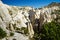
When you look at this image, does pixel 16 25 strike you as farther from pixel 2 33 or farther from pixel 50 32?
pixel 50 32

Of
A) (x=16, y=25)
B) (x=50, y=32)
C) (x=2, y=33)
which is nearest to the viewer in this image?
(x=2, y=33)

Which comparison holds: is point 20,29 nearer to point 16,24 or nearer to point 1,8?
point 16,24

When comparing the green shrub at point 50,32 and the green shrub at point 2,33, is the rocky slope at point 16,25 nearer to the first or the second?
the green shrub at point 2,33

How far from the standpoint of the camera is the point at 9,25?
60.0m

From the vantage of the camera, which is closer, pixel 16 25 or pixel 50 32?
pixel 50 32

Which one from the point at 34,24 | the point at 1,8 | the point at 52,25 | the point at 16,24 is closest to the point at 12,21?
the point at 16,24

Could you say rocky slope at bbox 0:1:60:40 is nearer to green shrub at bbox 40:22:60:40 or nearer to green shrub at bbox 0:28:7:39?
green shrub at bbox 0:28:7:39

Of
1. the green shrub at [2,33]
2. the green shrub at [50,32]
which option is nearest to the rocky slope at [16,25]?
the green shrub at [2,33]

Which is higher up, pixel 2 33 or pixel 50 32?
pixel 2 33

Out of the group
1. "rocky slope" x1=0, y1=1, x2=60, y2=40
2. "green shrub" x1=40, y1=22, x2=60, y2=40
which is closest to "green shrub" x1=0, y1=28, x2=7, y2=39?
"rocky slope" x1=0, y1=1, x2=60, y2=40

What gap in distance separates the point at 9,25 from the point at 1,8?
22.9ft

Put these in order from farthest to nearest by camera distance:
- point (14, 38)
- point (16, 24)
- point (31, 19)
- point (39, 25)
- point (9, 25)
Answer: point (31, 19) < point (39, 25) < point (16, 24) < point (9, 25) < point (14, 38)

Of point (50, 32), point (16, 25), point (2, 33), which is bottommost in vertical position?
point (50, 32)

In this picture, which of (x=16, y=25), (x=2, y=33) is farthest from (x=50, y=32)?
(x=2, y=33)
